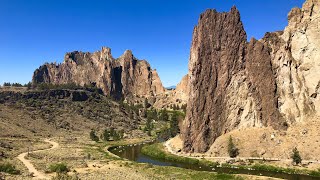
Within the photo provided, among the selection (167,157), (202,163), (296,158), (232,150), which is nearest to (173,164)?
(167,157)

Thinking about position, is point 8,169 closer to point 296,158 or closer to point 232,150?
point 232,150

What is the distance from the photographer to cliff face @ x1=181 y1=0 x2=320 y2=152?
10512cm

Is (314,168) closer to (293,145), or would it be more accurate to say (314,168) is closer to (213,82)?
(293,145)

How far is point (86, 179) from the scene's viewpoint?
67750mm

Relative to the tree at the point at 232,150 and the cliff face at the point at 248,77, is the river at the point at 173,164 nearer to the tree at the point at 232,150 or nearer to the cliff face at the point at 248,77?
the tree at the point at 232,150

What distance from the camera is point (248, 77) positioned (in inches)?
4414

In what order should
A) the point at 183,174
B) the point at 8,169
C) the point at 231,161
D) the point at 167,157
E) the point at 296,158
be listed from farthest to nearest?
the point at 167,157, the point at 231,161, the point at 296,158, the point at 183,174, the point at 8,169

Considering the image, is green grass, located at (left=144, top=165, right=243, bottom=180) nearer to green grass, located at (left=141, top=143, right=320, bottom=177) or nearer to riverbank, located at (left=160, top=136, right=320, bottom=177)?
green grass, located at (left=141, top=143, right=320, bottom=177)

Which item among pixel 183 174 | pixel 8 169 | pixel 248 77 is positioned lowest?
pixel 183 174

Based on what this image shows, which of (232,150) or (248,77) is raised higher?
(248,77)

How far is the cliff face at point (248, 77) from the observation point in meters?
105

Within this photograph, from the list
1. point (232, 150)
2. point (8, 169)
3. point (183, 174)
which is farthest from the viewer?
point (232, 150)

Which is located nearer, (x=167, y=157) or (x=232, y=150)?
Answer: (x=232, y=150)

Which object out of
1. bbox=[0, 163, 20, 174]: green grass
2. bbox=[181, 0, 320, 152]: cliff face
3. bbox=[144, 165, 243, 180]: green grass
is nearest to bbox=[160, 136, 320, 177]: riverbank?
bbox=[181, 0, 320, 152]: cliff face
